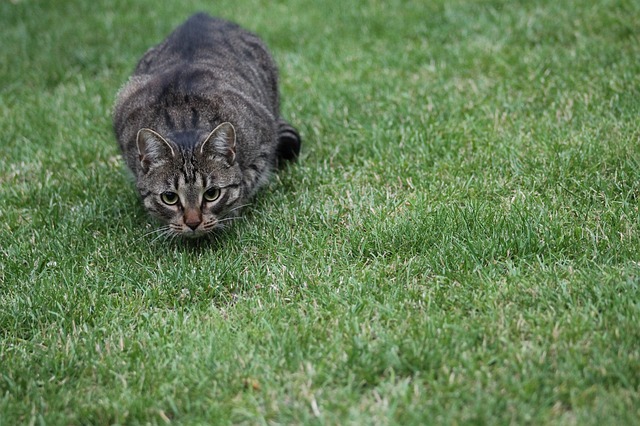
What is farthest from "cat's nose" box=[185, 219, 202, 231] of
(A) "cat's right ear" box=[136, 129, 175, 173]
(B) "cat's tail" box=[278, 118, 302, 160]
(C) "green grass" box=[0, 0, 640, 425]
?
(B) "cat's tail" box=[278, 118, 302, 160]

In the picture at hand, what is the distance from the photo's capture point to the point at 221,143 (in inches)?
167

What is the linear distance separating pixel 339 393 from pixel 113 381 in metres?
1.01

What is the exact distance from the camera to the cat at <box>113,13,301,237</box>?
4191mm

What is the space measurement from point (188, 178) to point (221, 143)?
292 millimetres

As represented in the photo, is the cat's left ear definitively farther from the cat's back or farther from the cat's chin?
the cat's back

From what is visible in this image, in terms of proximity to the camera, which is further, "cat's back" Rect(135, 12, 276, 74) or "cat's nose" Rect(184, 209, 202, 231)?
"cat's back" Rect(135, 12, 276, 74)

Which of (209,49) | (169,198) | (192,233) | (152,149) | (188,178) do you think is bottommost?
(192,233)

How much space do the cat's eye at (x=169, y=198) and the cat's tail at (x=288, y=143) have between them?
1.13 meters

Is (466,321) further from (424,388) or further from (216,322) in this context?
(216,322)

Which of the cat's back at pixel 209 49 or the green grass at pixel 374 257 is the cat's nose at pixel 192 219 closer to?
the green grass at pixel 374 257

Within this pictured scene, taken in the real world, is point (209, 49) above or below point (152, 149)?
above

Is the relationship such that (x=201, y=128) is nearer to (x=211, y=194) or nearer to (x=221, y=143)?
(x=221, y=143)

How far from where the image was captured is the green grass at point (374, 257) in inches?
116

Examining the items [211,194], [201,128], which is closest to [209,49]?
[201,128]
